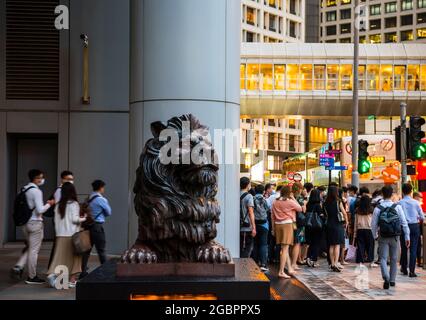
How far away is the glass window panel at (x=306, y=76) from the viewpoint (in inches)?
1507

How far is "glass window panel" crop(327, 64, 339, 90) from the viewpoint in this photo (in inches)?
1507

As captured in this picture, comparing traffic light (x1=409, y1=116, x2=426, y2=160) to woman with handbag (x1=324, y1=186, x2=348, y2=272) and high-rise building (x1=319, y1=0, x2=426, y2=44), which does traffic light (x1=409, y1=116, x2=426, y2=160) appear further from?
high-rise building (x1=319, y1=0, x2=426, y2=44)

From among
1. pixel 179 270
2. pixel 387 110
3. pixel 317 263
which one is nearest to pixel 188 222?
pixel 179 270

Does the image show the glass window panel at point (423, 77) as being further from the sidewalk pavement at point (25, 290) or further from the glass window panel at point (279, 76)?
the sidewalk pavement at point (25, 290)

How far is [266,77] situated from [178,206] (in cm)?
3353

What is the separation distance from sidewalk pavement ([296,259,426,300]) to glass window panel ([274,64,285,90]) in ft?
81.0

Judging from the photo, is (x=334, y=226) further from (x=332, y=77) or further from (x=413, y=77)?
(x=413, y=77)

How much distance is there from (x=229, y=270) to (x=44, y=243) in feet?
33.8

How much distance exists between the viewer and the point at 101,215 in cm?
1103

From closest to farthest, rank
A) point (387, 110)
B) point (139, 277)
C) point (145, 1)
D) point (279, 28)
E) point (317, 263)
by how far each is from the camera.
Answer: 1. point (139, 277)
2. point (145, 1)
3. point (317, 263)
4. point (387, 110)
5. point (279, 28)

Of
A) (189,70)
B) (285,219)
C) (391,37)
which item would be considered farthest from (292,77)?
(391,37)

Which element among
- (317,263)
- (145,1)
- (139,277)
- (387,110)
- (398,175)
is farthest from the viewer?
(387,110)

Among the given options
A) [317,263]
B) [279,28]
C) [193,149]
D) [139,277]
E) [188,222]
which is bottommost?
[317,263]

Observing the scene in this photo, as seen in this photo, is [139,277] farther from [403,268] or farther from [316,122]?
[316,122]
